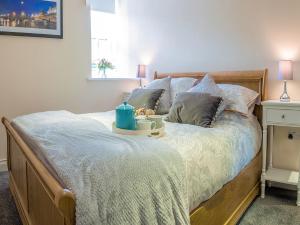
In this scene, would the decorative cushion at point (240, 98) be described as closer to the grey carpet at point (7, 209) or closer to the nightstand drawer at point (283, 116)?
the nightstand drawer at point (283, 116)

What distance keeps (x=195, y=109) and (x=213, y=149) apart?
2.00 ft

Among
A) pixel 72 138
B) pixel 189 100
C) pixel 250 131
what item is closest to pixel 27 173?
pixel 72 138

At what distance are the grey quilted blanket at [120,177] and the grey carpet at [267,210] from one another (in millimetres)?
1024

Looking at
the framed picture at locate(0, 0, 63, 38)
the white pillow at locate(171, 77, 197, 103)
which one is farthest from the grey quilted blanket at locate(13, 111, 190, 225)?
the framed picture at locate(0, 0, 63, 38)

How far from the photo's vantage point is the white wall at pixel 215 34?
2793 mm

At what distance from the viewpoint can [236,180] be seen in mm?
2160

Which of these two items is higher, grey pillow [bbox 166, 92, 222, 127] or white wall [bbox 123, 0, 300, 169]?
white wall [bbox 123, 0, 300, 169]

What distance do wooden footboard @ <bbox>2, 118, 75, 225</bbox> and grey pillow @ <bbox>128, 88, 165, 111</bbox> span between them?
47.8 inches

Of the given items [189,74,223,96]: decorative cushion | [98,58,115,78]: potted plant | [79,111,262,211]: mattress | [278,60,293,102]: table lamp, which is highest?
[98,58,115,78]: potted plant

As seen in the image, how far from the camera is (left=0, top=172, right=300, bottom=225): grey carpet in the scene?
2215 mm

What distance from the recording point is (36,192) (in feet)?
5.45

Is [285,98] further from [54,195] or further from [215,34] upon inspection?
[54,195]

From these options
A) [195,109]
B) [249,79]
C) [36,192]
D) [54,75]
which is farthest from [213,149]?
[54,75]

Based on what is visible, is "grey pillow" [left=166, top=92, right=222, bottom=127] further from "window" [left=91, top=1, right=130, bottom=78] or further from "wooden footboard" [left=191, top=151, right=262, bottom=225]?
"window" [left=91, top=1, right=130, bottom=78]
